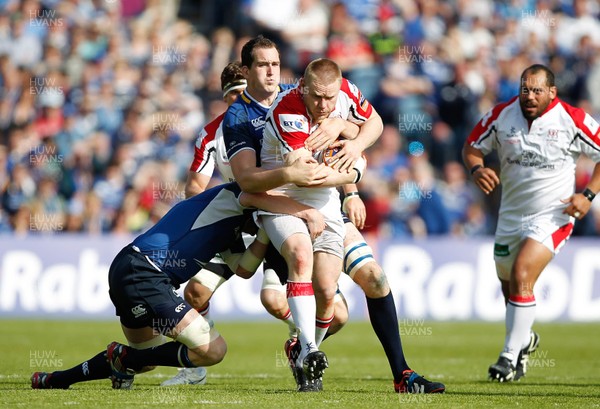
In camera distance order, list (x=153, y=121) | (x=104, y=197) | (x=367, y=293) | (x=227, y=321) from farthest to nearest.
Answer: (x=153, y=121) → (x=104, y=197) → (x=227, y=321) → (x=367, y=293)

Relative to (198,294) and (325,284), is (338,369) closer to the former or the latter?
(198,294)

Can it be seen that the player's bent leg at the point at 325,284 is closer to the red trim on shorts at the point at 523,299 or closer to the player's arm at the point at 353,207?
the player's arm at the point at 353,207

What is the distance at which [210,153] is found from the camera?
9.91 meters

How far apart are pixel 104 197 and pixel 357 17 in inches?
268

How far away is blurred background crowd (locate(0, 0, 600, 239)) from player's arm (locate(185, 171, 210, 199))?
8458 millimetres

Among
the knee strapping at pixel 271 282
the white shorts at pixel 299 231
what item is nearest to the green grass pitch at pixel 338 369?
the knee strapping at pixel 271 282

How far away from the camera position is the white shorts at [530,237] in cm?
1021

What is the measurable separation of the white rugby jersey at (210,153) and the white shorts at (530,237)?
9.31 ft

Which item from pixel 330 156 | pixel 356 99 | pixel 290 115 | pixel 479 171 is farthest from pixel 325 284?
pixel 479 171

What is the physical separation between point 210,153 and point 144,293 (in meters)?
2.52

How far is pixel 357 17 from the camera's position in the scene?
2227 centimetres

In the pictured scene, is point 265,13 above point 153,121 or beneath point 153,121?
above

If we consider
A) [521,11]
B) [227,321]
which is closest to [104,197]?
[227,321]

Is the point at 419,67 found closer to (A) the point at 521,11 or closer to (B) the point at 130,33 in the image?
(A) the point at 521,11
